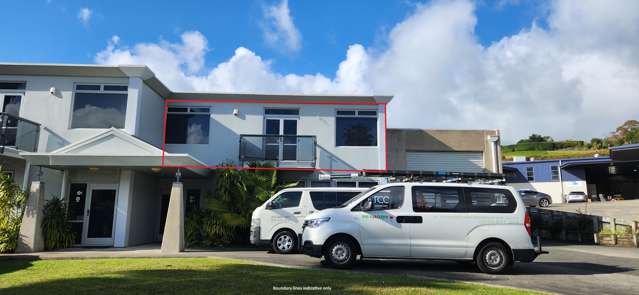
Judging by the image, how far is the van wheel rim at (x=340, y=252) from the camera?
8.60m

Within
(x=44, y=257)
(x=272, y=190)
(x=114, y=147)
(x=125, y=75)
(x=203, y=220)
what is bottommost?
(x=44, y=257)

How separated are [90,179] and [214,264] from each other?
7949mm

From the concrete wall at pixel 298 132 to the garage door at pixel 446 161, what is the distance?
221cm

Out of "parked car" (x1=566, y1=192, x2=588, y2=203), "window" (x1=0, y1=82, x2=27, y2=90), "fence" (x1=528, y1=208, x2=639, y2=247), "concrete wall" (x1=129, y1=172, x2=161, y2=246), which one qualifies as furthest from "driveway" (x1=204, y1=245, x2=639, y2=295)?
"parked car" (x1=566, y1=192, x2=588, y2=203)

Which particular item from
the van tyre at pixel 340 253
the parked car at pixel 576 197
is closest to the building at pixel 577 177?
the parked car at pixel 576 197

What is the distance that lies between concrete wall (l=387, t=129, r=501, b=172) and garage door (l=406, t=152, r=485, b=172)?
0.19 metres

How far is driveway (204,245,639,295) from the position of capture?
23.8ft

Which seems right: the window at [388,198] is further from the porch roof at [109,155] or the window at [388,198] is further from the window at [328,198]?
the porch roof at [109,155]

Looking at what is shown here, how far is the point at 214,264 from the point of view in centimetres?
882

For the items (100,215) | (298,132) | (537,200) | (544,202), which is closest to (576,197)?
(544,202)

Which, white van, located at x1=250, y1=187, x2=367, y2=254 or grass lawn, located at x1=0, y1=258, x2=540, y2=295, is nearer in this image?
grass lawn, located at x1=0, y1=258, x2=540, y2=295

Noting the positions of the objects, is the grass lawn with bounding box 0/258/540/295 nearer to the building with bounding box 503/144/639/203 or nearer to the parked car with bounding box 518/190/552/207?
the parked car with bounding box 518/190/552/207

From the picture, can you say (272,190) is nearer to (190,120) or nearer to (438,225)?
(190,120)

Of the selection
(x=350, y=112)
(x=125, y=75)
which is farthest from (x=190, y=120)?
(x=350, y=112)
